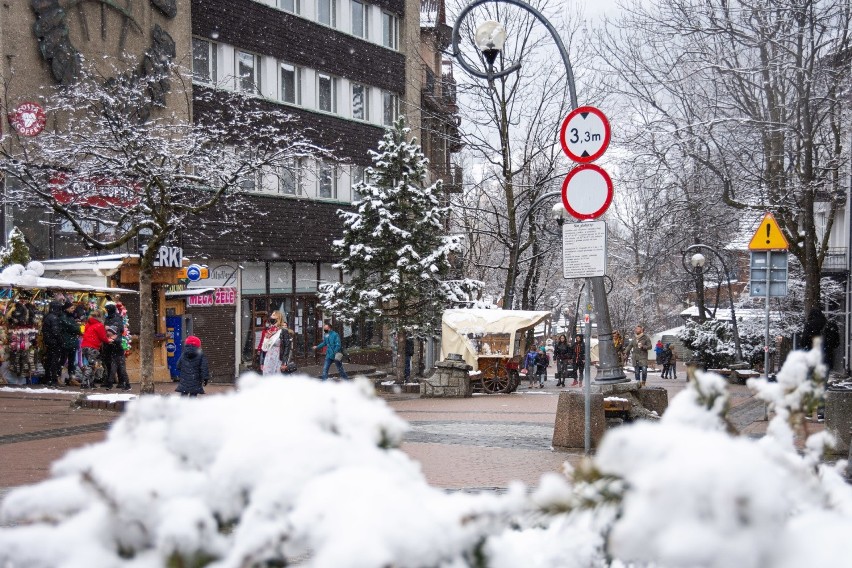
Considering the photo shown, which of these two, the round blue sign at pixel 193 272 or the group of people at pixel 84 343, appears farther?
the round blue sign at pixel 193 272

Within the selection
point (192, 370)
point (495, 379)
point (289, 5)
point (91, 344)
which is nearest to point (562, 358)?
point (495, 379)

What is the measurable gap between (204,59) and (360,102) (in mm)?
9192

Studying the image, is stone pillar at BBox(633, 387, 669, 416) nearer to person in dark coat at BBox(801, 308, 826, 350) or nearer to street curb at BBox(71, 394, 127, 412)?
person in dark coat at BBox(801, 308, 826, 350)

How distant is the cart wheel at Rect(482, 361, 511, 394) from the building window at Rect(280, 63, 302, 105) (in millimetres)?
13617

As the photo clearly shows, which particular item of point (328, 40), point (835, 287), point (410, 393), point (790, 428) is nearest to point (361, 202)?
point (410, 393)

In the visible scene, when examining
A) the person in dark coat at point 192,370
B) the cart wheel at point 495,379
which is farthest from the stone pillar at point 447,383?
the person in dark coat at point 192,370

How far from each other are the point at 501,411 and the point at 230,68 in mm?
19173

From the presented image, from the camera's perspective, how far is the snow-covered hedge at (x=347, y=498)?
164 cm

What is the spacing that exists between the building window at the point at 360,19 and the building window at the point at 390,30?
1.30m

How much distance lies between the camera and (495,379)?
98.5 feet

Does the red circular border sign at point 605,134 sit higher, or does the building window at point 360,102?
the building window at point 360,102

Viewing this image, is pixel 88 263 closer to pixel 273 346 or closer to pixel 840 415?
pixel 273 346

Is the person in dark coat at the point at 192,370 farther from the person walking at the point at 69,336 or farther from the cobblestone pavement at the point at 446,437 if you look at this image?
the person walking at the point at 69,336

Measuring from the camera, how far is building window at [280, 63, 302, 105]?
38.5m
